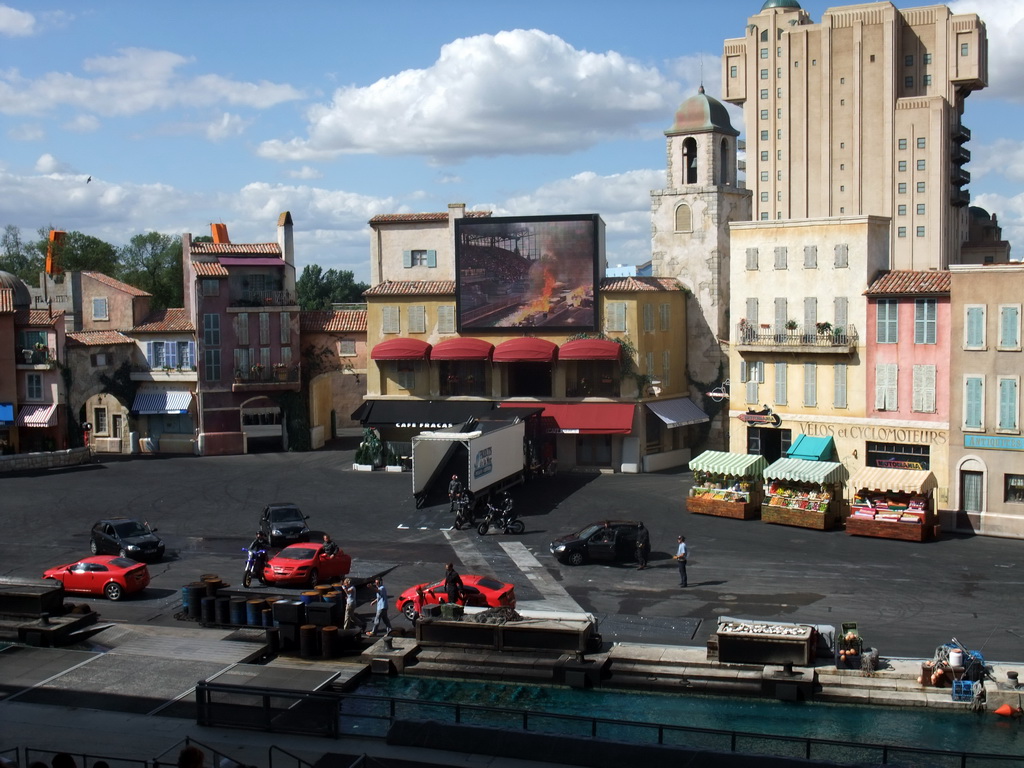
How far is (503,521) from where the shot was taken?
39875 millimetres

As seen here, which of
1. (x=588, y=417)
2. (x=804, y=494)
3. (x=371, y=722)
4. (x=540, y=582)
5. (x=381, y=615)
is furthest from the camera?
(x=588, y=417)

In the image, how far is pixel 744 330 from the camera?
47.6 metres

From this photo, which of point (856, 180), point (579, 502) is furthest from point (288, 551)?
point (856, 180)

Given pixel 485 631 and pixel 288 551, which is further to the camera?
pixel 288 551

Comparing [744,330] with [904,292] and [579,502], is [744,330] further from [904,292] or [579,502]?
[579,502]

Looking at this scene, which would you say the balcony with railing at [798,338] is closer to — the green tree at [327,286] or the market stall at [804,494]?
the market stall at [804,494]

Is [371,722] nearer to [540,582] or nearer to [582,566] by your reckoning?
[540,582]

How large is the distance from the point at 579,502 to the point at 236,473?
17.1m

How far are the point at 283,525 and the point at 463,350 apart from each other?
18.5 m

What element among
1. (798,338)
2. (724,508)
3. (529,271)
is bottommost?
(724,508)

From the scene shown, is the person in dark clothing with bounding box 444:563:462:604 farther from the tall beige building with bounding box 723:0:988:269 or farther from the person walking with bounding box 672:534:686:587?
the tall beige building with bounding box 723:0:988:269

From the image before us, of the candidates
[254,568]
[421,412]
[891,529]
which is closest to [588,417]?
[421,412]

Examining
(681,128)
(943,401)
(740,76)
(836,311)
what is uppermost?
(740,76)

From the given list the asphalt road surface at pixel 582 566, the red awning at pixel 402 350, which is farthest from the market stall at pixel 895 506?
the red awning at pixel 402 350
